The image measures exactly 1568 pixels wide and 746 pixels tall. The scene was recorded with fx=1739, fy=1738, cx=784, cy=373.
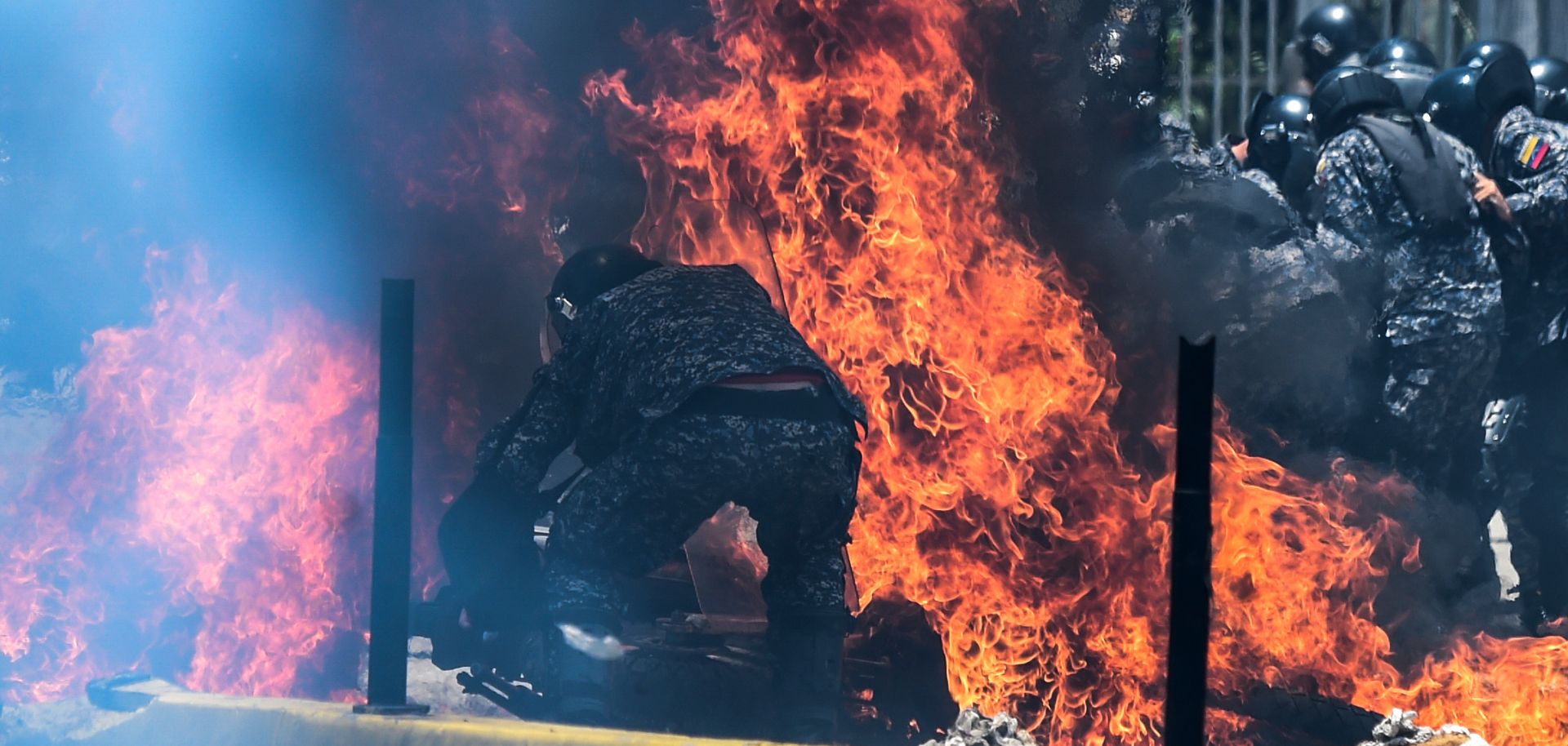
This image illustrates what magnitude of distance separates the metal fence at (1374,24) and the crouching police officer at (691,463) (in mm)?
6374

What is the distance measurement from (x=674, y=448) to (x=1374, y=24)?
26.0 ft

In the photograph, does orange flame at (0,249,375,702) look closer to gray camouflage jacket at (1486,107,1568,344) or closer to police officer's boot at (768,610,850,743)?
police officer's boot at (768,610,850,743)

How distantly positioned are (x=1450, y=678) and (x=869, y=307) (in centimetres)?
254

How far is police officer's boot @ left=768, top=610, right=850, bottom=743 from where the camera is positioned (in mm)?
5449

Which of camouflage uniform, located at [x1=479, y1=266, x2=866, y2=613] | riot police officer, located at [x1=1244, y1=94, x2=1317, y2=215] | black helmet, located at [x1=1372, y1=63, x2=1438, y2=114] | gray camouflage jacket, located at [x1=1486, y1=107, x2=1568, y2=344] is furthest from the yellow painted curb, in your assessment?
black helmet, located at [x1=1372, y1=63, x2=1438, y2=114]

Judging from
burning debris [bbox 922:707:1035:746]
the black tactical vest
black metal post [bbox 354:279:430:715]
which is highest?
the black tactical vest

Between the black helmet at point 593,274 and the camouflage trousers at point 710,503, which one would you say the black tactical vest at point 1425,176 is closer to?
the camouflage trousers at point 710,503

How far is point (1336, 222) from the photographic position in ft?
24.9

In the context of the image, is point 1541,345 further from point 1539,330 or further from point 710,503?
point 710,503

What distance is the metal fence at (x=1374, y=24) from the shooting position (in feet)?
43.1

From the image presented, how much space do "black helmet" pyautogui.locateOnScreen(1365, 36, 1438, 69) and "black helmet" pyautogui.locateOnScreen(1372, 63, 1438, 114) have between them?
0.17 ft

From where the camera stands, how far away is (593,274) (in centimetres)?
608

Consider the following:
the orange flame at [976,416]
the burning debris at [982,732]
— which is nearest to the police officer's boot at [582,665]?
the burning debris at [982,732]

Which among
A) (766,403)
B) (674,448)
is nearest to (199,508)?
(674,448)
